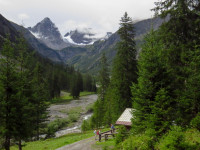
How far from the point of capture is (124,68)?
81.5ft

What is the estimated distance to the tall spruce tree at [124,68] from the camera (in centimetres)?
2476

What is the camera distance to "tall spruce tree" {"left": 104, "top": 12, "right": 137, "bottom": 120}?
24761 millimetres

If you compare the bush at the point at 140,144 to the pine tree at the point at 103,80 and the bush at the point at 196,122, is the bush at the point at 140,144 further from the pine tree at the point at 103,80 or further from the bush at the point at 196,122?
the pine tree at the point at 103,80

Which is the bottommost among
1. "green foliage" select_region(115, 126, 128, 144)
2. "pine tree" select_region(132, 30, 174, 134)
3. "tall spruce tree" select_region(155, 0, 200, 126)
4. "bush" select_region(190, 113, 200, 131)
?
"green foliage" select_region(115, 126, 128, 144)

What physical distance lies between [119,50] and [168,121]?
1538 centimetres

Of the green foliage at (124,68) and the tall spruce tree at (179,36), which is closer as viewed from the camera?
the tall spruce tree at (179,36)

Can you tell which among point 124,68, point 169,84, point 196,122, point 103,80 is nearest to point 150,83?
point 169,84

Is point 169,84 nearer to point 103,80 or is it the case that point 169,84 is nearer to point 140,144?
point 140,144

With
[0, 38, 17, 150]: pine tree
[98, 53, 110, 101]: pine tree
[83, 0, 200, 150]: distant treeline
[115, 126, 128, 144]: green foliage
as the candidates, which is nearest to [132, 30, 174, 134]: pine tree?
[83, 0, 200, 150]: distant treeline

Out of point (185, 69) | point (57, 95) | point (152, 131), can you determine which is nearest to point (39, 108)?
point (152, 131)

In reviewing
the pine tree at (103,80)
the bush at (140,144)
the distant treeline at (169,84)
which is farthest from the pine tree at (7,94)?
the pine tree at (103,80)

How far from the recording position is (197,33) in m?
15.1

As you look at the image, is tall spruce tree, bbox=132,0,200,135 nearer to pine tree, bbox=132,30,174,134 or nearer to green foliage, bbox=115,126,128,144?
pine tree, bbox=132,30,174,134

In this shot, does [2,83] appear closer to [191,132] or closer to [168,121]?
[168,121]
